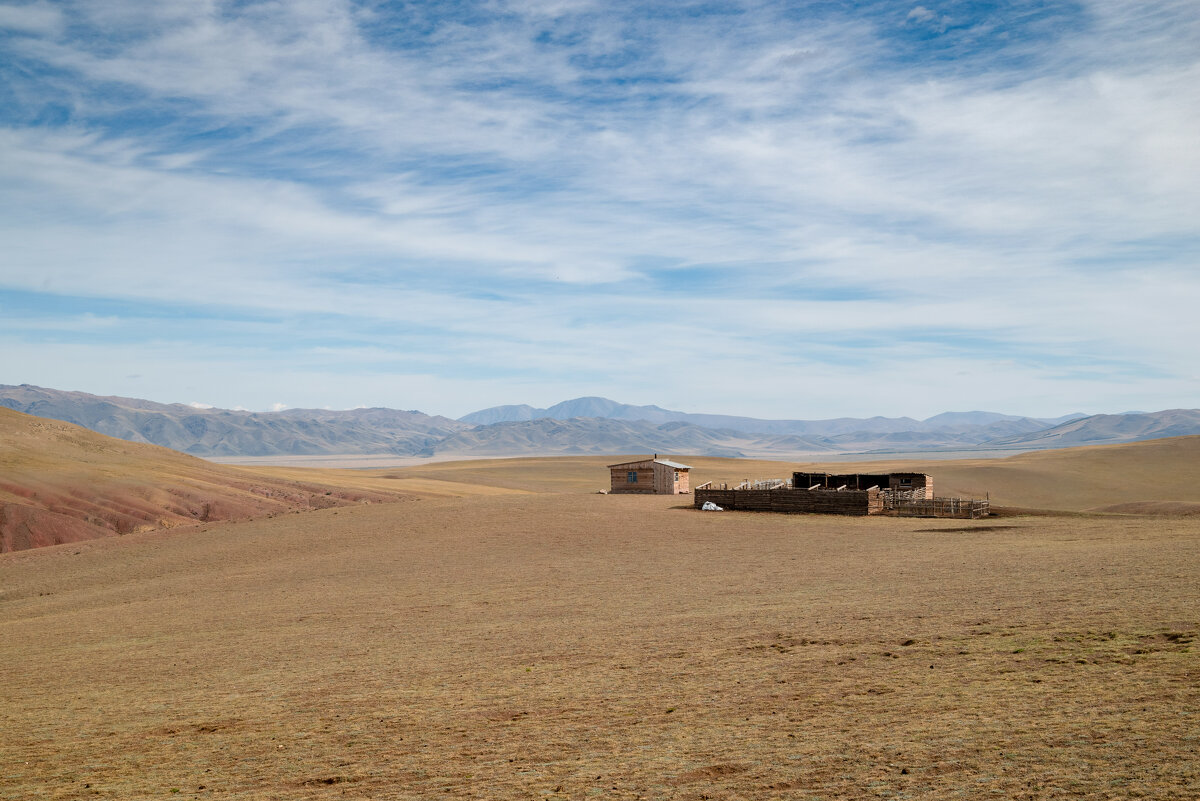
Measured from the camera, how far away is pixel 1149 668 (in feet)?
36.1

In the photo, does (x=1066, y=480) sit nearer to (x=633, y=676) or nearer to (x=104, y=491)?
(x=104, y=491)

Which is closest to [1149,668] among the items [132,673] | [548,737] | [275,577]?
[548,737]

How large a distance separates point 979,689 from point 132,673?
15.3m

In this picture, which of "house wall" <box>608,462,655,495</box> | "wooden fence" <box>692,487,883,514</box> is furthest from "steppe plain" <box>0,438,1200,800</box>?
"house wall" <box>608,462,655,495</box>

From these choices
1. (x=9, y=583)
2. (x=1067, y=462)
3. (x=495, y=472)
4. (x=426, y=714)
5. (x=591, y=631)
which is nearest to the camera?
(x=426, y=714)

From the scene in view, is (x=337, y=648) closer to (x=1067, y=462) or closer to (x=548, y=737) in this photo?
(x=548, y=737)

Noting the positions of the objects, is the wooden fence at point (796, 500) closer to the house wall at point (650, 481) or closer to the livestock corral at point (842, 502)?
the livestock corral at point (842, 502)

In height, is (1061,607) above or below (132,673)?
above

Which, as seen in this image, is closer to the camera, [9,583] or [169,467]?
[9,583]

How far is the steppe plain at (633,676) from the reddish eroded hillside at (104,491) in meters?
23.7

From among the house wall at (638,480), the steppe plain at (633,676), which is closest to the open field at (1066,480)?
the house wall at (638,480)

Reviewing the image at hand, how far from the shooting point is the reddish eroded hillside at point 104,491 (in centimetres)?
5109

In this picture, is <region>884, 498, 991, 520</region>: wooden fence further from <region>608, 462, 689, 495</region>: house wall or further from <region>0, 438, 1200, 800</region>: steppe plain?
<region>608, 462, 689, 495</region>: house wall

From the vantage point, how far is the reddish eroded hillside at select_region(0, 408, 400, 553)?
168ft
